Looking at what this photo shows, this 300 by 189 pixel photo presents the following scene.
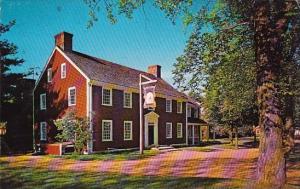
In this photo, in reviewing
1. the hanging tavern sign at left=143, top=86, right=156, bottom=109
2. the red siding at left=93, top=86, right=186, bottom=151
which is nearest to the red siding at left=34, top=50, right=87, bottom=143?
the red siding at left=93, top=86, right=186, bottom=151

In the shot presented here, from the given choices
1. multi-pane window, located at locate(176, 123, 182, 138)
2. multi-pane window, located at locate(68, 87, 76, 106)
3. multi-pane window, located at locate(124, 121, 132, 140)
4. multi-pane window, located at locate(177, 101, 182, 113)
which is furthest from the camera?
multi-pane window, located at locate(177, 101, 182, 113)

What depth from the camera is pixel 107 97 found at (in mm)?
21219

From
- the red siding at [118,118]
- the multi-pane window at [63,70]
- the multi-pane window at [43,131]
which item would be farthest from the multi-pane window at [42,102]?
the red siding at [118,118]

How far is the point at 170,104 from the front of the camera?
2678 centimetres

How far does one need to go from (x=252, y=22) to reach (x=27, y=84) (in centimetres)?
1445

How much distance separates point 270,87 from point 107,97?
1493 cm

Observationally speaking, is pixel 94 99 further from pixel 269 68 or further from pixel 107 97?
pixel 269 68

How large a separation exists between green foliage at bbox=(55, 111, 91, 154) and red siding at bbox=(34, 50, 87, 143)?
133 cm

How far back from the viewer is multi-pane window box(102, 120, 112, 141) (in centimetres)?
2055

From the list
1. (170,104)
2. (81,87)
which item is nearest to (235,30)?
(81,87)

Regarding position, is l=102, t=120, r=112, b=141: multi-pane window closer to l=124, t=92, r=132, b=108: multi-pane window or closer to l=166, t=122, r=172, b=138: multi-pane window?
l=124, t=92, r=132, b=108: multi-pane window

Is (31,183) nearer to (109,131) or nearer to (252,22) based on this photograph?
(252,22)

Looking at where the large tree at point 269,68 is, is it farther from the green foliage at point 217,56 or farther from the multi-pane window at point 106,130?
the multi-pane window at point 106,130

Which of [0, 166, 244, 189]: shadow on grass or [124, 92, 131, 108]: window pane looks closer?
[0, 166, 244, 189]: shadow on grass
